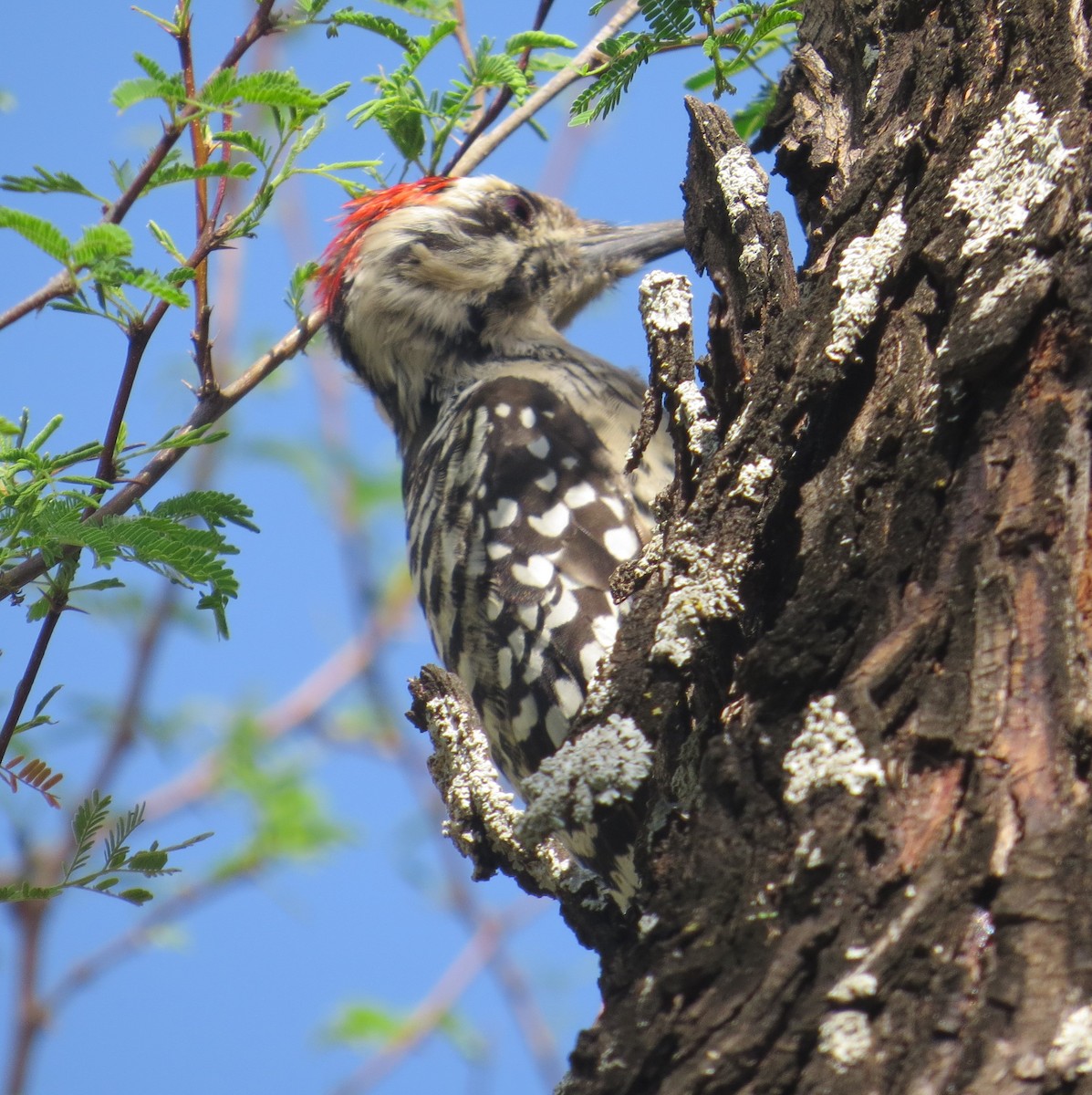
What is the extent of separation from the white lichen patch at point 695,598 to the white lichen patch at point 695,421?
262 millimetres

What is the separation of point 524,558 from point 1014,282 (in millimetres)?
2143

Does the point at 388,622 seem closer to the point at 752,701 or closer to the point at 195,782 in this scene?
the point at 195,782

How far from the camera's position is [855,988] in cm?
145

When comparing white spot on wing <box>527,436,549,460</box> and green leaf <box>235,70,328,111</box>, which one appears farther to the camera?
white spot on wing <box>527,436,549,460</box>

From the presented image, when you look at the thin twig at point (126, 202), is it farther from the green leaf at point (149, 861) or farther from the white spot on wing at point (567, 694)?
the white spot on wing at point (567, 694)

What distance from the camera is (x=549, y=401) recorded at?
4.09 meters

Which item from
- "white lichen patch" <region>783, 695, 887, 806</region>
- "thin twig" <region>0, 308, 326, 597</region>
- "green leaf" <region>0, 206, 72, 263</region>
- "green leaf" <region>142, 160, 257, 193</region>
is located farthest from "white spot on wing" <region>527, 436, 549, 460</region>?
"white lichen patch" <region>783, 695, 887, 806</region>

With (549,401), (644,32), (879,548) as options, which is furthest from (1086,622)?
(549,401)

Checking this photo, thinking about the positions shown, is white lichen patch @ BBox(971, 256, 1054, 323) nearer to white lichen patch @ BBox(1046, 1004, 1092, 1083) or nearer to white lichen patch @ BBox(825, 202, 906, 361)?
white lichen patch @ BBox(825, 202, 906, 361)

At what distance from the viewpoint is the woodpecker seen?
3725 millimetres

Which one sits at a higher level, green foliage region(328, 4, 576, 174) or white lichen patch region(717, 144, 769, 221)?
green foliage region(328, 4, 576, 174)

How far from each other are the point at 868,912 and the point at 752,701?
0.33 m

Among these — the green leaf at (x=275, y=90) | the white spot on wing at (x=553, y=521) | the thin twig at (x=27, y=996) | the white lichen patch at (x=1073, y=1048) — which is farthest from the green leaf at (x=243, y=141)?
the thin twig at (x=27, y=996)

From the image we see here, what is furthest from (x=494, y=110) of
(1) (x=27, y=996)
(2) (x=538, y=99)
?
(1) (x=27, y=996)
